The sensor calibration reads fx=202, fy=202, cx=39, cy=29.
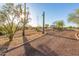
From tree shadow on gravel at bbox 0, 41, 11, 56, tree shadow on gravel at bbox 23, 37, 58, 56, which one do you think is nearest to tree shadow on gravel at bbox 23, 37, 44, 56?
tree shadow on gravel at bbox 23, 37, 58, 56

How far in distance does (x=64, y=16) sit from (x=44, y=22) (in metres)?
0.22

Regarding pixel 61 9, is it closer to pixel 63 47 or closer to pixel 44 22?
pixel 44 22

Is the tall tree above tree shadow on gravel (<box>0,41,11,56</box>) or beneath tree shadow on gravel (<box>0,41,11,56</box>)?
above

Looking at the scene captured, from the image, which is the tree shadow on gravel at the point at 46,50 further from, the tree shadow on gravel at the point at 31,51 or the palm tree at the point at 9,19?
the palm tree at the point at 9,19

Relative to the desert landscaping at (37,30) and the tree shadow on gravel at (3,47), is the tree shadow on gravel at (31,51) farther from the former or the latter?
the tree shadow on gravel at (3,47)

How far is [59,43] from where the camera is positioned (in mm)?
2125

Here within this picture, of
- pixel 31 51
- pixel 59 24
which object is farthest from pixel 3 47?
pixel 59 24

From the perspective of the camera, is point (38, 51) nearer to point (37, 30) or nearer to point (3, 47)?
point (37, 30)

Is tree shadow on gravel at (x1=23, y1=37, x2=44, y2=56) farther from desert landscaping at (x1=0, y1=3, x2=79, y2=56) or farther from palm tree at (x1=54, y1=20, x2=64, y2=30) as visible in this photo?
palm tree at (x1=54, y1=20, x2=64, y2=30)

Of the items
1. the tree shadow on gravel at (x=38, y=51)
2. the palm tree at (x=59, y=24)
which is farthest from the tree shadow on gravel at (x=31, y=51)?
the palm tree at (x=59, y=24)

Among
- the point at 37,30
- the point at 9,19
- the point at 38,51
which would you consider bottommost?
the point at 38,51

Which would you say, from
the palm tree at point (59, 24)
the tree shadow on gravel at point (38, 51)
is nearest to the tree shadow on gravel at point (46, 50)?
the tree shadow on gravel at point (38, 51)

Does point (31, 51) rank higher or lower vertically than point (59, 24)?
Result: lower

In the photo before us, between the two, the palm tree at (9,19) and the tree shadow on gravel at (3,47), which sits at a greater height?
the palm tree at (9,19)
